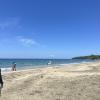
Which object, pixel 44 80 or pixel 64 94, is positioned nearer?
pixel 64 94

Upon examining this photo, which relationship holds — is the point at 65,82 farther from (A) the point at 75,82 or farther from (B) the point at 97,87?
(B) the point at 97,87

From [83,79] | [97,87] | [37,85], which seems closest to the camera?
[97,87]

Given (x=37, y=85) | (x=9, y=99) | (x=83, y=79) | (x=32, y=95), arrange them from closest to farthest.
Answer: (x=9, y=99), (x=32, y=95), (x=37, y=85), (x=83, y=79)

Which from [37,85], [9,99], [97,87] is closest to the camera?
[9,99]

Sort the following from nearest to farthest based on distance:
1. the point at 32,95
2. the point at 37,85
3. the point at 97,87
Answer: the point at 32,95 < the point at 97,87 < the point at 37,85

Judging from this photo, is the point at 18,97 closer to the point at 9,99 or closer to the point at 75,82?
the point at 9,99

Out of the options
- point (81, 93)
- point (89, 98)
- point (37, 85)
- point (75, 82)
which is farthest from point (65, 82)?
point (89, 98)

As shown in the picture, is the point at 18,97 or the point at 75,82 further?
the point at 75,82

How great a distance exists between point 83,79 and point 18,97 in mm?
5965

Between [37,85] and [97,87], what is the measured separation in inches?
149

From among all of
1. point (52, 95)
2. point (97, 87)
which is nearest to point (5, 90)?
point (52, 95)

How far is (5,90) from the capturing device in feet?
48.8

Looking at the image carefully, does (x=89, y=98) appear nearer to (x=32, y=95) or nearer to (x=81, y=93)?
(x=81, y=93)

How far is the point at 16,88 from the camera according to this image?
1544 cm
